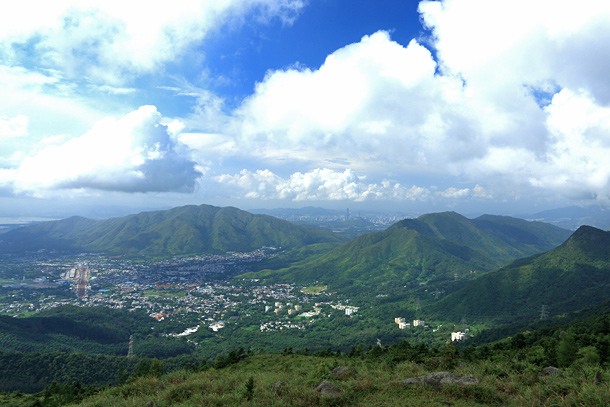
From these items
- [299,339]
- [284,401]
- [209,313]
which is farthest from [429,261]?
[284,401]

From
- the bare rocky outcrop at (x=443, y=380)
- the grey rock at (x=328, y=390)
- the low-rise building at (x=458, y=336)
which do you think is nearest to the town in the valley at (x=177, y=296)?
the low-rise building at (x=458, y=336)

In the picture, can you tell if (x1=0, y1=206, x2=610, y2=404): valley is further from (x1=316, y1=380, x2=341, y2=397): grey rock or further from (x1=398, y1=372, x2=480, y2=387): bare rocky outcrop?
(x1=316, y1=380, x2=341, y2=397): grey rock

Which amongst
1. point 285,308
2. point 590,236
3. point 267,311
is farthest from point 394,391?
point 590,236

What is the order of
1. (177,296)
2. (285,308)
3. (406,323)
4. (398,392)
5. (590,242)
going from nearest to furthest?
(398,392)
(406,323)
(285,308)
(590,242)
(177,296)

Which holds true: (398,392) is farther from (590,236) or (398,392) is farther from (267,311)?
(590,236)

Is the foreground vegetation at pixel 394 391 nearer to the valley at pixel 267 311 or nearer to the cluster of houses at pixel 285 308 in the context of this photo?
the valley at pixel 267 311


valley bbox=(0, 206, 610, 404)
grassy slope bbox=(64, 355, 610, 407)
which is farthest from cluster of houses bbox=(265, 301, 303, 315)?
grassy slope bbox=(64, 355, 610, 407)

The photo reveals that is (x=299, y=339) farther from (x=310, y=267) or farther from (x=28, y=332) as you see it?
(x=310, y=267)
